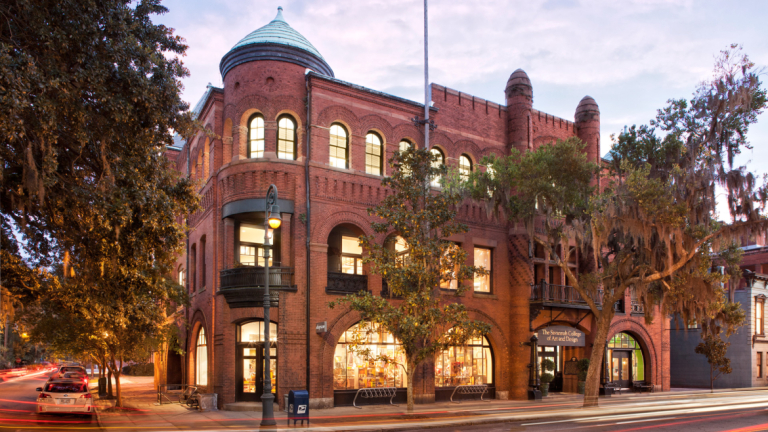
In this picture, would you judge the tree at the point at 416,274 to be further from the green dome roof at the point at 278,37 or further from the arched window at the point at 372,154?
the green dome roof at the point at 278,37

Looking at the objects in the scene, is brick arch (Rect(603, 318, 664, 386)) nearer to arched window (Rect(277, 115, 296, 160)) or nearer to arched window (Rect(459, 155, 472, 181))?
arched window (Rect(459, 155, 472, 181))

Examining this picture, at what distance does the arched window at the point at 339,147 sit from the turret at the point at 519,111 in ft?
29.2

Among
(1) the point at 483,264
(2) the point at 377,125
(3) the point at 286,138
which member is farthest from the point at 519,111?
(3) the point at 286,138

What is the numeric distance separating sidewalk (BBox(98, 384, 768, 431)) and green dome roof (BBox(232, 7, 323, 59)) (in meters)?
14.0

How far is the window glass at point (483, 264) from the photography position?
27.7m

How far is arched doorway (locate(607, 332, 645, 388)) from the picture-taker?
32594 mm

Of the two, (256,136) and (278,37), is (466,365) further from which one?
(278,37)

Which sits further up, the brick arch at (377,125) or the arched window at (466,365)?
the brick arch at (377,125)

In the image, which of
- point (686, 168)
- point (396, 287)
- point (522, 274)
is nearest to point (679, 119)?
point (686, 168)

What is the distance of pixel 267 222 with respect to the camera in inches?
662

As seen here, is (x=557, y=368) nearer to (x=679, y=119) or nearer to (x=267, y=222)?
(x=679, y=119)

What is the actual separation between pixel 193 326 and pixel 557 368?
18465mm

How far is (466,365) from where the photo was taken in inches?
1060

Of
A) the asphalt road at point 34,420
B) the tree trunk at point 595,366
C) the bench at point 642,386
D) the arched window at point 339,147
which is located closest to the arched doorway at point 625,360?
the bench at point 642,386
